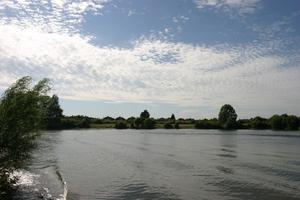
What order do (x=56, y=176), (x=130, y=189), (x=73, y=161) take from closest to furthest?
(x=130, y=189) < (x=56, y=176) < (x=73, y=161)

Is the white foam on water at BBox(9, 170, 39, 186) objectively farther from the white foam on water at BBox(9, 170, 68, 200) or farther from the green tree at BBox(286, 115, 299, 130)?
the green tree at BBox(286, 115, 299, 130)

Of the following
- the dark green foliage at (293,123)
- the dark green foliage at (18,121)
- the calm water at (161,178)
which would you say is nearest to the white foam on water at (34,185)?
the calm water at (161,178)

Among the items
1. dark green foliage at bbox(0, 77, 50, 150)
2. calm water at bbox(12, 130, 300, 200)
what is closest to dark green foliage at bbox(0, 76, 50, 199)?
dark green foliage at bbox(0, 77, 50, 150)

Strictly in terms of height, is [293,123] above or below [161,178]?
above

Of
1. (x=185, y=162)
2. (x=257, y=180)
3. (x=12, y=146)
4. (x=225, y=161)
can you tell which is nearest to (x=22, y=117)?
(x=12, y=146)

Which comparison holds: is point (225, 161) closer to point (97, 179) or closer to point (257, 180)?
point (257, 180)

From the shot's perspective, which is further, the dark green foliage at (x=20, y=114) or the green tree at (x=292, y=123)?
the green tree at (x=292, y=123)

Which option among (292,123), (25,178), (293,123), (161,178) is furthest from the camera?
(292,123)

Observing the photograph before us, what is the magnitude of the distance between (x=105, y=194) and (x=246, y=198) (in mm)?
11209

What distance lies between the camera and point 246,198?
33.1 meters

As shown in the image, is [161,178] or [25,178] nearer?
[25,178]

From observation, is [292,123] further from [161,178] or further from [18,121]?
[18,121]

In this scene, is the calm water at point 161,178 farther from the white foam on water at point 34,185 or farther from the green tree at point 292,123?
the green tree at point 292,123

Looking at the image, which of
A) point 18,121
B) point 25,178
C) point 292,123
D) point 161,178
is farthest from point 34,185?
point 292,123
